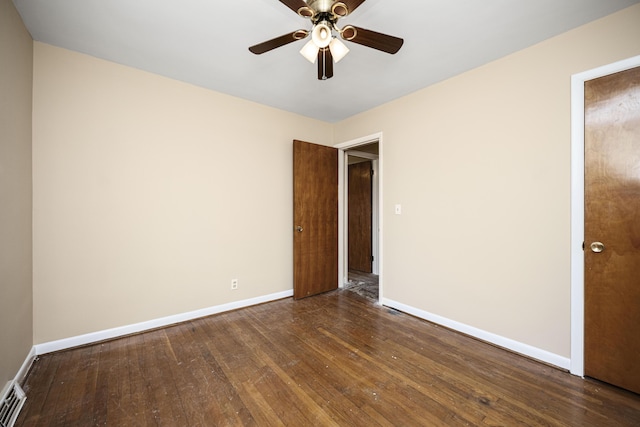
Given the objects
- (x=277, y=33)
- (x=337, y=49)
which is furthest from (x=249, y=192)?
(x=337, y=49)

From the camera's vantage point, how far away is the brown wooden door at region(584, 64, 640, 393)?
1664 mm

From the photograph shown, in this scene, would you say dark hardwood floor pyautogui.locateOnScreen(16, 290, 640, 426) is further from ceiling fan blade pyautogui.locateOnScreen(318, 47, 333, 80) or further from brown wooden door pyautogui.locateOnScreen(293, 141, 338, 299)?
ceiling fan blade pyautogui.locateOnScreen(318, 47, 333, 80)

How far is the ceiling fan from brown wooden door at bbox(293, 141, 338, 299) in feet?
5.73

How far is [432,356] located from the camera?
6.90ft

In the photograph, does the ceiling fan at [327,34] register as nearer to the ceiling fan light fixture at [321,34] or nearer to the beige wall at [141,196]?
the ceiling fan light fixture at [321,34]

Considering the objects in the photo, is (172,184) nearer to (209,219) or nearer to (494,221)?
(209,219)

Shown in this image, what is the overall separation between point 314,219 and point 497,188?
2.13m

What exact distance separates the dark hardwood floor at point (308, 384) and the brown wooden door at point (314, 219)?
1.03m

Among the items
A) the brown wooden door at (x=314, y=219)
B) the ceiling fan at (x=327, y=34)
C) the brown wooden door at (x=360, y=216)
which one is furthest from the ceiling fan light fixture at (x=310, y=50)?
the brown wooden door at (x=360, y=216)

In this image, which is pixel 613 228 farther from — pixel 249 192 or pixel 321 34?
pixel 249 192

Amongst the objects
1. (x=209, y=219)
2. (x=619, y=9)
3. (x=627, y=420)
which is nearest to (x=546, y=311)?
(x=627, y=420)

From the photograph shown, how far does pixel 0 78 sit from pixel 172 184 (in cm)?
128

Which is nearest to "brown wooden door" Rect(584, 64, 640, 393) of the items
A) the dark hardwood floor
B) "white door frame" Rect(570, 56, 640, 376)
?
"white door frame" Rect(570, 56, 640, 376)

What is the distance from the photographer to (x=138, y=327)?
97.2 inches
